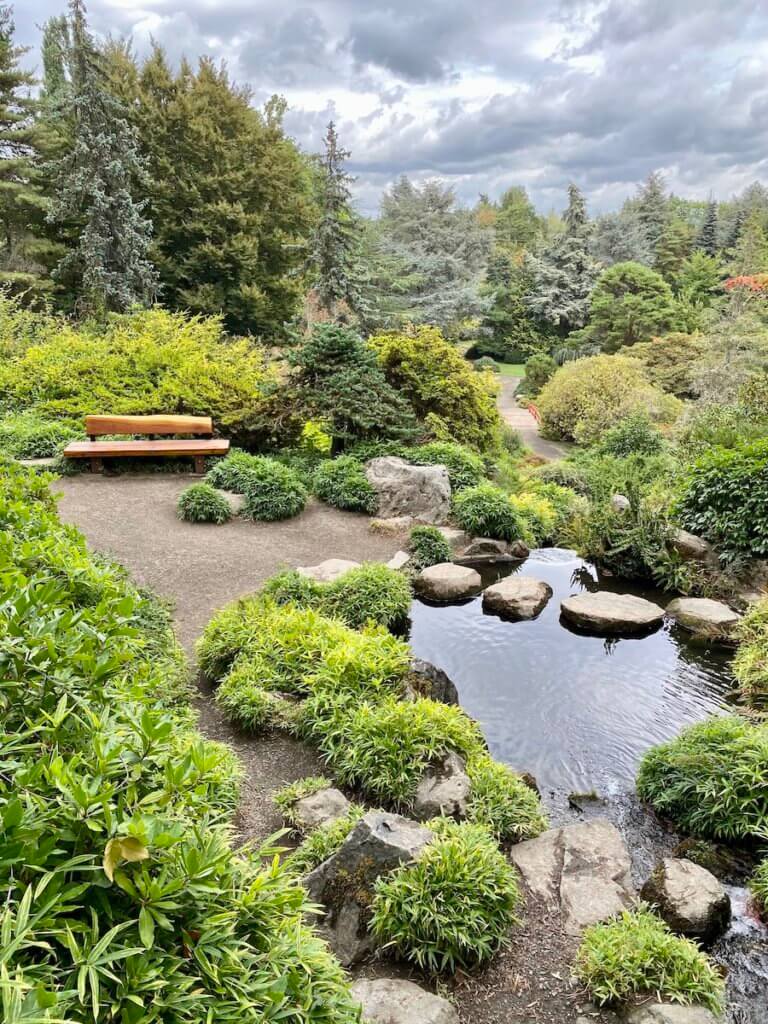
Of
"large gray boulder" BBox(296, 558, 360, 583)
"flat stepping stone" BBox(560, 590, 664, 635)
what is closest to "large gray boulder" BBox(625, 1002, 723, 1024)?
"flat stepping stone" BBox(560, 590, 664, 635)

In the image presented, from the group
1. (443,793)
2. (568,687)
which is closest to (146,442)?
(568,687)

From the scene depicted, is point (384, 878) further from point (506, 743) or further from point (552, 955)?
point (506, 743)

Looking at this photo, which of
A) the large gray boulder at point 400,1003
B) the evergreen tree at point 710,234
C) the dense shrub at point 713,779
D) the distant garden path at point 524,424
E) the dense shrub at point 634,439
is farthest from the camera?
the evergreen tree at point 710,234

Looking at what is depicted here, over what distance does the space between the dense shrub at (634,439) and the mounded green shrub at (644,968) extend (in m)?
10.4

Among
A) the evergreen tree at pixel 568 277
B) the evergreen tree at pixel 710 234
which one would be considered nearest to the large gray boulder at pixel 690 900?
the evergreen tree at pixel 568 277

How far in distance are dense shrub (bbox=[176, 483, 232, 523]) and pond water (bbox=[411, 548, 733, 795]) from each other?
2.82 metres

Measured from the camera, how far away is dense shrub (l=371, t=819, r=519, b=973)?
9.14 feet

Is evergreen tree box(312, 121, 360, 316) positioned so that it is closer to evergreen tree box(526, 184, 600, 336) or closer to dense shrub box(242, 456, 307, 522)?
dense shrub box(242, 456, 307, 522)

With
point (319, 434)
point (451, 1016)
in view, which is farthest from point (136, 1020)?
point (319, 434)

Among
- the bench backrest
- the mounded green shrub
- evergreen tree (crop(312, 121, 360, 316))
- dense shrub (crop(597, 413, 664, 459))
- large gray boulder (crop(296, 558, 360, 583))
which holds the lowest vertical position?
the mounded green shrub

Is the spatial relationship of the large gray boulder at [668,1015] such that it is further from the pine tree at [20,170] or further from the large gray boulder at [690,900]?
the pine tree at [20,170]

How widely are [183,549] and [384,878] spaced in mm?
4886

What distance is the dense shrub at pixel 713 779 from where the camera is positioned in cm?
369

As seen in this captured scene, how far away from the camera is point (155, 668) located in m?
3.77
